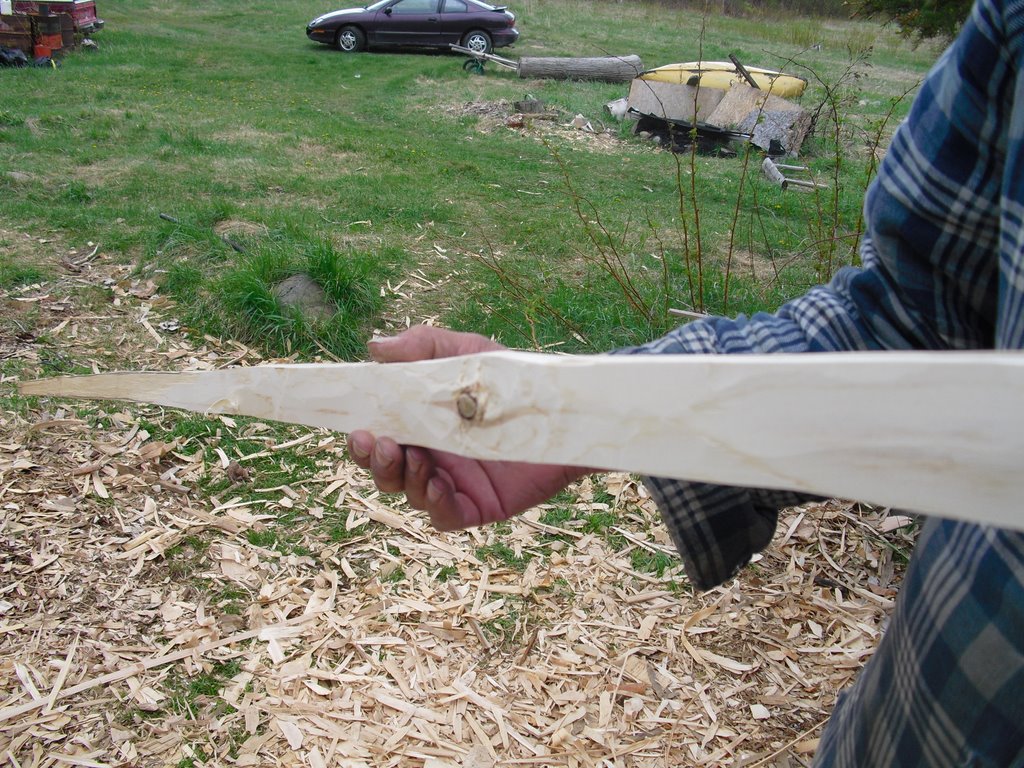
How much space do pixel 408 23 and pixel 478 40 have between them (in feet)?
4.97

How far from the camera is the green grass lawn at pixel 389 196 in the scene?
4863mm

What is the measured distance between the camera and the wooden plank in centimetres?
61

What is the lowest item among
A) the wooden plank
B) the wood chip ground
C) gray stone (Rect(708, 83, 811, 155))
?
the wood chip ground

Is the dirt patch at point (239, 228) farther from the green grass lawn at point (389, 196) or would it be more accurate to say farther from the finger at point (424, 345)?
the finger at point (424, 345)

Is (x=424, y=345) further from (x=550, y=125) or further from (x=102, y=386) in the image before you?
(x=550, y=125)

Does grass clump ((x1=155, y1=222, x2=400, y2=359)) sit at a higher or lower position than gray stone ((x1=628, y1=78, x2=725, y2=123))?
lower

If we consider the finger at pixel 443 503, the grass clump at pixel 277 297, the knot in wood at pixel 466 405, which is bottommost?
the grass clump at pixel 277 297

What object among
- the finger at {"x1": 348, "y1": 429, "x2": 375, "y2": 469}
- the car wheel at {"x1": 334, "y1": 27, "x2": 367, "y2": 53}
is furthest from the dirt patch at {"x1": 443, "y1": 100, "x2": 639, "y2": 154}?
the finger at {"x1": 348, "y1": 429, "x2": 375, "y2": 469}

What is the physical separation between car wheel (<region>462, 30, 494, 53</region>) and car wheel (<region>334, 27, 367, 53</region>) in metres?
2.21

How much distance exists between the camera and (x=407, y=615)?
9.46 ft

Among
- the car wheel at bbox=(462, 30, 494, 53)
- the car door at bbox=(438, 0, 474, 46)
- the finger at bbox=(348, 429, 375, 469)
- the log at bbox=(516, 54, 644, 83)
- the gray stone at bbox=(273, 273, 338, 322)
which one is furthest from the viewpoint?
A: the car wheel at bbox=(462, 30, 494, 53)

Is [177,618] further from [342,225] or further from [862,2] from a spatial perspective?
[862,2]

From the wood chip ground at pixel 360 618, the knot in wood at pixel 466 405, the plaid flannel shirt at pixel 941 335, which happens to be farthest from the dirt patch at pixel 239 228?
the knot in wood at pixel 466 405

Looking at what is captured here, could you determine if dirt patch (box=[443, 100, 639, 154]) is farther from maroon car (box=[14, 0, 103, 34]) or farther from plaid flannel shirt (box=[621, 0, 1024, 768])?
plaid flannel shirt (box=[621, 0, 1024, 768])
